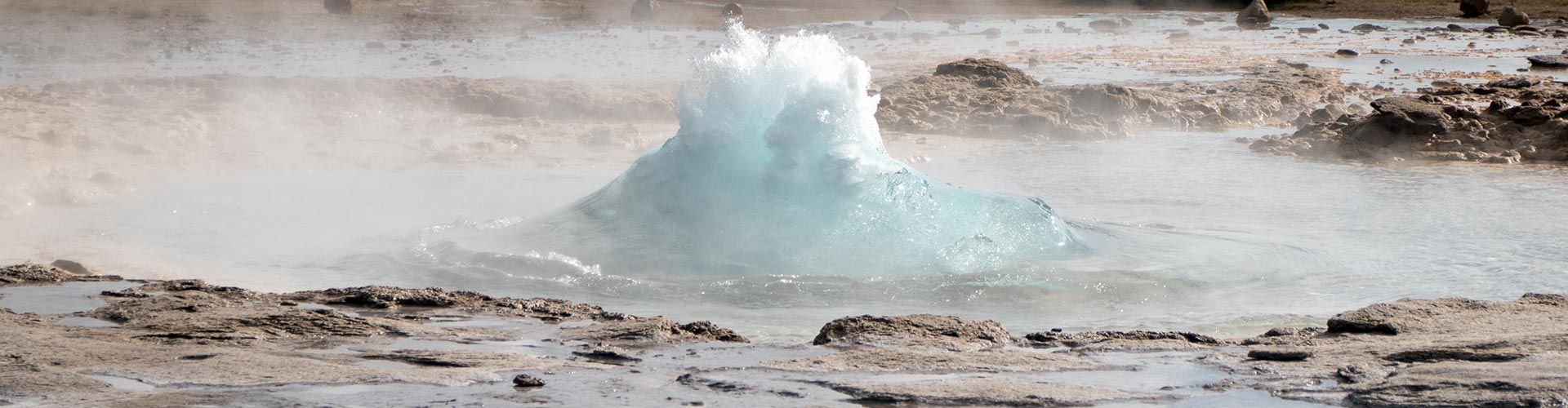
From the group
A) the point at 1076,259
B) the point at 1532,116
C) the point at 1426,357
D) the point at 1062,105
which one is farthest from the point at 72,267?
the point at 1532,116

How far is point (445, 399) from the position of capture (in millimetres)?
2844

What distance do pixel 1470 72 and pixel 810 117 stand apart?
10.0 meters

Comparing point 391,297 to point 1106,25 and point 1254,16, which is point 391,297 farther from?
point 1254,16

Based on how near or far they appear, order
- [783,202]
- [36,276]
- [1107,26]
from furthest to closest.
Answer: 1. [1107,26]
2. [783,202]
3. [36,276]

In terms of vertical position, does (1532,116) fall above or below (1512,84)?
below

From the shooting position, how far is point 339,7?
19406mm

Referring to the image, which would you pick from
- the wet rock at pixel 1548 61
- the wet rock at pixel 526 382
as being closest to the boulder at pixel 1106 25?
the wet rock at pixel 1548 61

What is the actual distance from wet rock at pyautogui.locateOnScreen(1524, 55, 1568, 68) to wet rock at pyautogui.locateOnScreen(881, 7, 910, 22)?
32.5ft

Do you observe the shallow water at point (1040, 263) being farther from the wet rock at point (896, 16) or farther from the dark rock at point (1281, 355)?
the wet rock at point (896, 16)

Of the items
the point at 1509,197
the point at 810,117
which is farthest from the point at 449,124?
the point at 1509,197

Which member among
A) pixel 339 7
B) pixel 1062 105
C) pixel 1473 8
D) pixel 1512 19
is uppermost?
pixel 1473 8

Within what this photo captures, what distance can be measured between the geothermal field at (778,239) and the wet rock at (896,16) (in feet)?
35.3

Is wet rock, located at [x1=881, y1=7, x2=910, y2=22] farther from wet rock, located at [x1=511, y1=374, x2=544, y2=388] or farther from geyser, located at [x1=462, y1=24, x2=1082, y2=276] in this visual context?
wet rock, located at [x1=511, y1=374, x2=544, y2=388]

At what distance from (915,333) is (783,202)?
5.69ft
